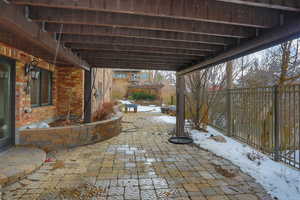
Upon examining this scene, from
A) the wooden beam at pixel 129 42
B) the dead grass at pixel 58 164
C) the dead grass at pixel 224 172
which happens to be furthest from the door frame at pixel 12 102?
the dead grass at pixel 224 172

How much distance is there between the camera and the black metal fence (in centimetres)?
313

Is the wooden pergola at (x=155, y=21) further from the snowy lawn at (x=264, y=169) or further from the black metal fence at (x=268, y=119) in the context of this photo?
the snowy lawn at (x=264, y=169)

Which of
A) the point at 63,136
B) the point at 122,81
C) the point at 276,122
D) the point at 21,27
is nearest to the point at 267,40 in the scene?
the point at 276,122

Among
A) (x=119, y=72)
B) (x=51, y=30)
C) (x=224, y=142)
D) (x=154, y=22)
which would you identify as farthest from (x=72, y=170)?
(x=119, y=72)

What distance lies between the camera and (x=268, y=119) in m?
3.73

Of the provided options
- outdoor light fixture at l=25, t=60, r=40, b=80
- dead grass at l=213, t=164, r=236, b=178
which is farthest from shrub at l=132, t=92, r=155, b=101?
dead grass at l=213, t=164, r=236, b=178

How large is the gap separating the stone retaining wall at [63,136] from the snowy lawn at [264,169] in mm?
2839

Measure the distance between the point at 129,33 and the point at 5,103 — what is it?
10.0ft

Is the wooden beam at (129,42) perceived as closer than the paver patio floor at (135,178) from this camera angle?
No

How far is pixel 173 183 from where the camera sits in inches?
101

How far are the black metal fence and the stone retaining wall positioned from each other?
382 cm

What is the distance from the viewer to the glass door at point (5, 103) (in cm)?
342

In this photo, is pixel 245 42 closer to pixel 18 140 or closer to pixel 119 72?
pixel 18 140

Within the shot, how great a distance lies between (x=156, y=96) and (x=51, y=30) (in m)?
16.3
